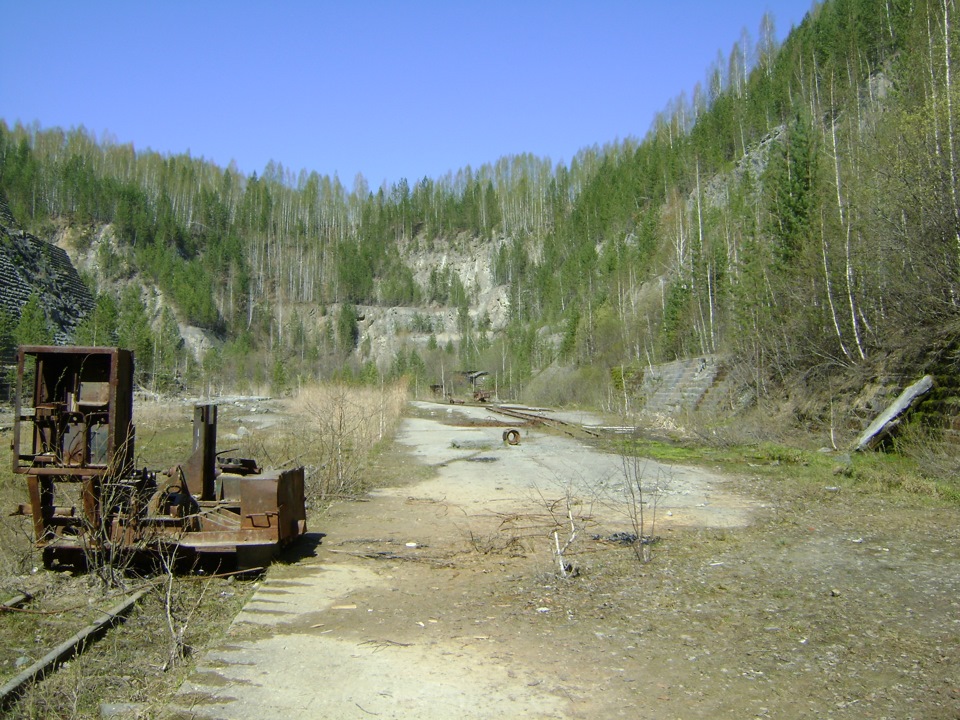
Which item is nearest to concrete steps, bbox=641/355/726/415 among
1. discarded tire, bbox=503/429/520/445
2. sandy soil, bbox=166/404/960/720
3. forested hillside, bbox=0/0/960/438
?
forested hillside, bbox=0/0/960/438

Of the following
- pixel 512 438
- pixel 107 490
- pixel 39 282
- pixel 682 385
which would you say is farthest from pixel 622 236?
pixel 107 490

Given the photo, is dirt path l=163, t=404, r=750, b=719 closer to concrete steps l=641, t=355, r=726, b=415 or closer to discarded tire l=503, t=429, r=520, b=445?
discarded tire l=503, t=429, r=520, b=445

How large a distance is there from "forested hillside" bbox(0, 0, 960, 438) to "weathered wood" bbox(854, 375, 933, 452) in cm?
69

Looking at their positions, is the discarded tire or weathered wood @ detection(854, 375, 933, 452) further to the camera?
the discarded tire

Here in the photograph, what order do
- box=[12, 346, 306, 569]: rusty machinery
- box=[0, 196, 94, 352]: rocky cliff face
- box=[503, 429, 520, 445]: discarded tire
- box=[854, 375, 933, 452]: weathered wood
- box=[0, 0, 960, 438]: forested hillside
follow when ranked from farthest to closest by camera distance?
box=[0, 196, 94, 352]: rocky cliff face
box=[503, 429, 520, 445]: discarded tire
box=[0, 0, 960, 438]: forested hillside
box=[854, 375, 933, 452]: weathered wood
box=[12, 346, 306, 569]: rusty machinery

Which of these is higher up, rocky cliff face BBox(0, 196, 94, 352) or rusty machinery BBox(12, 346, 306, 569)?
rocky cliff face BBox(0, 196, 94, 352)

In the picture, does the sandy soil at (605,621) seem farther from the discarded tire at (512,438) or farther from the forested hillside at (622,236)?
the discarded tire at (512,438)

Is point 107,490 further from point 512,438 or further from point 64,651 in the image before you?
point 512,438

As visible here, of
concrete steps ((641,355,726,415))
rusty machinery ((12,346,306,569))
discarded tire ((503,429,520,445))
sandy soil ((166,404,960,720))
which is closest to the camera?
sandy soil ((166,404,960,720))

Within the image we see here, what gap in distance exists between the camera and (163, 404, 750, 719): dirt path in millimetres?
4383

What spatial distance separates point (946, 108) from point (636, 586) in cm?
1329

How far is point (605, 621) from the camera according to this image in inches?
224

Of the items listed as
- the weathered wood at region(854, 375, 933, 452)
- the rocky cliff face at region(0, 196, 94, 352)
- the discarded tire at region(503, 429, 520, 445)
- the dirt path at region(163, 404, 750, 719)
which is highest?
the rocky cliff face at region(0, 196, 94, 352)

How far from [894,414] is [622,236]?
5520cm
